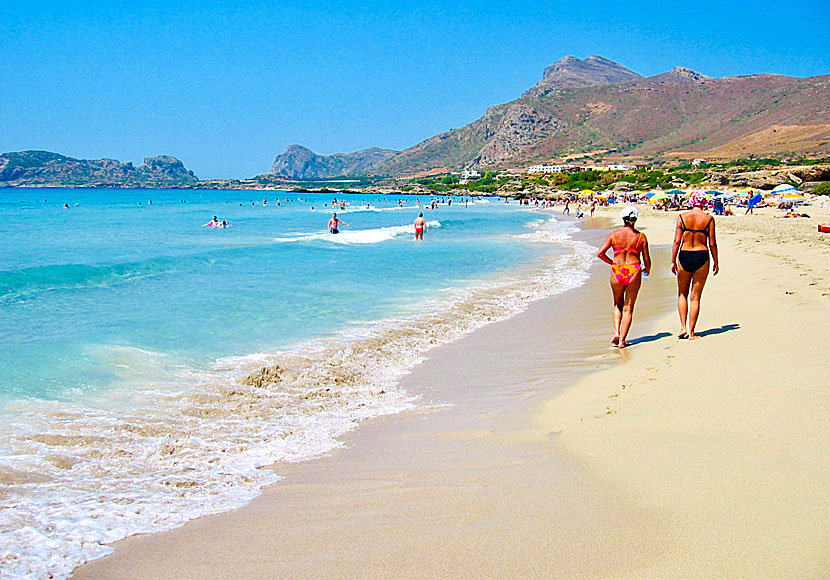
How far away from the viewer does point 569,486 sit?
344 centimetres

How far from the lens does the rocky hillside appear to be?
380 feet

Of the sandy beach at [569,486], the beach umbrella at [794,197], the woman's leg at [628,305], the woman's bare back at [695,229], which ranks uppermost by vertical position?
the beach umbrella at [794,197]

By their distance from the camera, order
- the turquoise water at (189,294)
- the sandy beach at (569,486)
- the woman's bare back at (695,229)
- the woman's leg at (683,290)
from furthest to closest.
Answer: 1. the turquoise water at (189,294)
2. the woman's leg at (683,290)
3. the woman's bare back at (695,229)
4. the sandy beach at (569,486)

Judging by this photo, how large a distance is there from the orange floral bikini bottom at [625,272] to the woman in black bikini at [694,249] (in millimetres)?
424

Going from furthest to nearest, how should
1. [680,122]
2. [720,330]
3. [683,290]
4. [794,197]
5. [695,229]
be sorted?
1. [680,122]
2. [794,197]
3. [720,330]
4. [683,290]
5. [695,229]

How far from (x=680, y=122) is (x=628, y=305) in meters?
172

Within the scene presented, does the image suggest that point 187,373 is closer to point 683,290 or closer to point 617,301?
point 617,301

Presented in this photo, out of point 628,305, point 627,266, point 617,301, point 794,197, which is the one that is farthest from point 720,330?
point 794,197

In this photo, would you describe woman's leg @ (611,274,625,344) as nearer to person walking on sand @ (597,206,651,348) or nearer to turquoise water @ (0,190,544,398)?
person walking on sand @ (597,206,651,348)

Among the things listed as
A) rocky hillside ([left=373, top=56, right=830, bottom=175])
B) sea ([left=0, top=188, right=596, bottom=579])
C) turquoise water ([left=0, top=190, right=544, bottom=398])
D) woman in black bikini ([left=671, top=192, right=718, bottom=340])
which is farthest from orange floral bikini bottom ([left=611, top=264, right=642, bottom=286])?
rocky hillside ([left=373, top=56, right=830, bottom=175])

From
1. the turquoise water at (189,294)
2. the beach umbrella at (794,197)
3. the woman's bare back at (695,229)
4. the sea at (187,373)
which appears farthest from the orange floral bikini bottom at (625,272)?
the beach umbrella at (794,197)

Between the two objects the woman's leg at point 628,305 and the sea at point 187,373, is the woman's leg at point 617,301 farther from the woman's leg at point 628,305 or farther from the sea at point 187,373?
the sea at point 187,373

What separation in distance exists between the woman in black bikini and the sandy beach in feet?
2.65

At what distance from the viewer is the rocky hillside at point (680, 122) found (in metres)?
116
